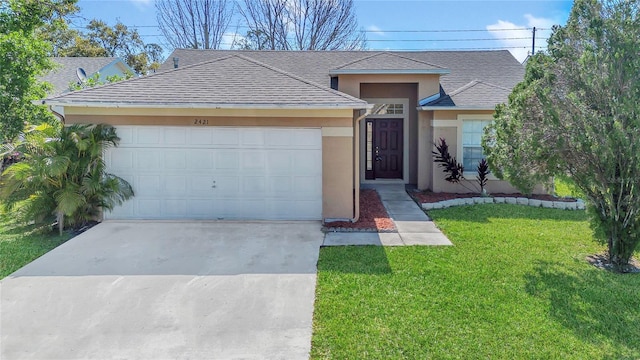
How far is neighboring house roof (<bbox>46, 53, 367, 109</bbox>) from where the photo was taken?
8867 mm

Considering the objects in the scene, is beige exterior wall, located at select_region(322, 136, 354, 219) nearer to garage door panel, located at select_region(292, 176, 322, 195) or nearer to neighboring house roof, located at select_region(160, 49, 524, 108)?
garage door panel, located at select_region(292, 176, 322, 195)

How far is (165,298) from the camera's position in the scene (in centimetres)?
552

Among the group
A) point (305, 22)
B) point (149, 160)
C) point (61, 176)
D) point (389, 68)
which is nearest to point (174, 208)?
point (149, 160)

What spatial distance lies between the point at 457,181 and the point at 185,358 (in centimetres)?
1047

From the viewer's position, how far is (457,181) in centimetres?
1262

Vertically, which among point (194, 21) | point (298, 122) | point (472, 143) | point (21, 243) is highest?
point (194, 21)

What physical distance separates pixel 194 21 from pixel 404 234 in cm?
2777

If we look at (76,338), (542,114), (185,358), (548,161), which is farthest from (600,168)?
(76,338)

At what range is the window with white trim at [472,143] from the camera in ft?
41.8

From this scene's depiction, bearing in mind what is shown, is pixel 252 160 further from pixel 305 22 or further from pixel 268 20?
pixel 268 20

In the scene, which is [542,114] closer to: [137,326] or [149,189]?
[137,326]

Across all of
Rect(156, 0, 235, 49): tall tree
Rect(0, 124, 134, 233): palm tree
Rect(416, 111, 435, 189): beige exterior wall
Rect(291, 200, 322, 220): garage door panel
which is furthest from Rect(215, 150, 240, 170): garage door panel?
Rect(156, 0, 235, 49): tall tree

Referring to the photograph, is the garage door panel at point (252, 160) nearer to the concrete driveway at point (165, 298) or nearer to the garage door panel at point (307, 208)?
the garage door panel at point (307, 208)

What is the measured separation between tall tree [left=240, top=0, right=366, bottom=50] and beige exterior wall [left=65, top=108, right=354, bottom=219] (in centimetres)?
2185
